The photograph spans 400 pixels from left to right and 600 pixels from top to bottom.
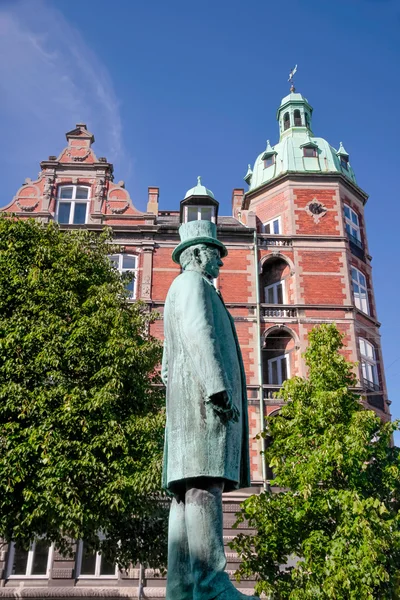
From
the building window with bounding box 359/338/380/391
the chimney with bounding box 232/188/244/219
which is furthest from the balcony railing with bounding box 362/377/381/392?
the chimney with bounding box 232/188/244/219

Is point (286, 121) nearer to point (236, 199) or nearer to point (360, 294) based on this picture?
point (236, 199)

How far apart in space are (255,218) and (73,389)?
53.8 ft

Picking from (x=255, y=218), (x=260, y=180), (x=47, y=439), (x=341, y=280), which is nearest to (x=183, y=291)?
(x=47, y=439)

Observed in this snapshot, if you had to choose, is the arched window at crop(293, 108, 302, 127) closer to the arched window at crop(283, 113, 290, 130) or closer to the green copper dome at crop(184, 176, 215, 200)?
the arched window at crop(283, 113, 290, 130)

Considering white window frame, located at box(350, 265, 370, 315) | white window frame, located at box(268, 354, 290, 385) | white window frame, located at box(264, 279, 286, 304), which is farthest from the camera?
white window frame, located at box(350, 265, 370, 315)

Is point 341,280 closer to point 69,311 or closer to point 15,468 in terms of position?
point 69,311

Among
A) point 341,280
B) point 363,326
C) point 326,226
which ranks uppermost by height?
point 326,226

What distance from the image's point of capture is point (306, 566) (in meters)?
12.0

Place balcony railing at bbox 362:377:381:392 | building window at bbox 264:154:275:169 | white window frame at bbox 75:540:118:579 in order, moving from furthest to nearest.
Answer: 1. building window at bbox 264:154:275:169
2. balcony railing at bbox 362:377:381:392
3. white window frame at bbox 75:540:118:579

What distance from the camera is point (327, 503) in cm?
1268

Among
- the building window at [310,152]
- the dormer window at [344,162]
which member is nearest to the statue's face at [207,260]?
the building window at [310,152]

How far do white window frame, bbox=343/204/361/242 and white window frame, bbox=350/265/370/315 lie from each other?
6.68ft

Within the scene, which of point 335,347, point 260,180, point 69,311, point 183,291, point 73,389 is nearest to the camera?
point 183,291

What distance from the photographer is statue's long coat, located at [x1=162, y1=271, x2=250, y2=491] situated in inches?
162
